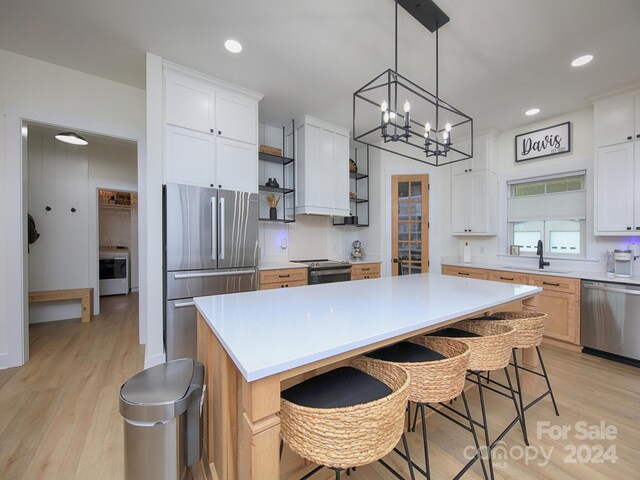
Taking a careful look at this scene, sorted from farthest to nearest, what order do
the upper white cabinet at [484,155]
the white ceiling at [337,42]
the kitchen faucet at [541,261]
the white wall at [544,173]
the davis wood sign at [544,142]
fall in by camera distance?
the upper white cabinet at [484,155], the kitchen faucet at [541,261], the davis wood sign at [544,142], the white wall at [544,173], the white ceiling at [337,42]

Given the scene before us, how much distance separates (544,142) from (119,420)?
5465 millimetres

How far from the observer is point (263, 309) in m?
1.43

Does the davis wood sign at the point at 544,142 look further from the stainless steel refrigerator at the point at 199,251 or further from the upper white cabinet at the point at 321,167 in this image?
the stainless steel refrigerator at the point at 199,251

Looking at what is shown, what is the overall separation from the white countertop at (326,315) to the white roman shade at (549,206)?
2.37 meters

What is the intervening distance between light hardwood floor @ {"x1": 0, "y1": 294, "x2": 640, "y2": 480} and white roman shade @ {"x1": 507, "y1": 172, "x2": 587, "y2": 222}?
5.85 ft

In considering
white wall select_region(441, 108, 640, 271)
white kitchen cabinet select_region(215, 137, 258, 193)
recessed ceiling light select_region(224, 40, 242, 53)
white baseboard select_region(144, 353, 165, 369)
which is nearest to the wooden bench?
white baseboard select_region(144, 353, 165, 369)

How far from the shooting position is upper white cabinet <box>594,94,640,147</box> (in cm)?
282

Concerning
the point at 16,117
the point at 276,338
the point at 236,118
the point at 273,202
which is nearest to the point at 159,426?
the point at 276,338

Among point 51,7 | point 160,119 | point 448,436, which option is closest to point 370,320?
point 448,436

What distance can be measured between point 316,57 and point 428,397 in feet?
8.90

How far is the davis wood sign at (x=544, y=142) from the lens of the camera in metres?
3.52

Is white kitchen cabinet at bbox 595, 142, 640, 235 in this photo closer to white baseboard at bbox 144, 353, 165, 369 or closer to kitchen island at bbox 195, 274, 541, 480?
kitchen island at bbox 195, 274, 541, 480

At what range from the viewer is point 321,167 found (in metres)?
3.78

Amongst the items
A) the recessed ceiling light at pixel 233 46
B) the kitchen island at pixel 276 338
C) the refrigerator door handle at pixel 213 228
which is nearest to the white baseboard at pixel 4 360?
the refrigerator door handle at pixel 213 228
